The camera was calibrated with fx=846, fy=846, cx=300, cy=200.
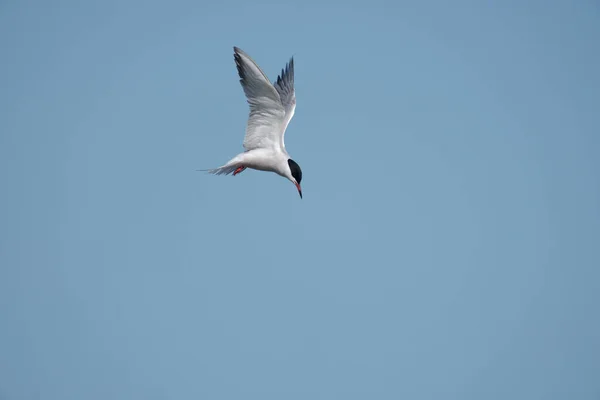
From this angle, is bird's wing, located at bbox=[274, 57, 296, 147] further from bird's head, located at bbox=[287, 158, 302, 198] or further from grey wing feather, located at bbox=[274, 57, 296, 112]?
bird's head, located at bbox=[287, 158, 302, 198]

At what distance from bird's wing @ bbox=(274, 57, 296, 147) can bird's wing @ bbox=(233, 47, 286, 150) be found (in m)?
0.43

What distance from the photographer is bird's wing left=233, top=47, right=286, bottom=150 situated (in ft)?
58.4

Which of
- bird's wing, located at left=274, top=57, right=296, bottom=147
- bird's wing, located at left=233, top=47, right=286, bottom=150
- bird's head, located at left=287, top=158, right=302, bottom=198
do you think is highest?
bird's wing, located at left=274, top=57, right=296, bottom=147

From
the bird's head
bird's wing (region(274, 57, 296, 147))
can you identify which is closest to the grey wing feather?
bird's wing (region(274, 57, 296, 147))

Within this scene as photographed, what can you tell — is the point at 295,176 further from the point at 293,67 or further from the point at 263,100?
A: the point at 293,67

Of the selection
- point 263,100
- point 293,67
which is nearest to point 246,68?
point 263,100

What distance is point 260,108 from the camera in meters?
19.2

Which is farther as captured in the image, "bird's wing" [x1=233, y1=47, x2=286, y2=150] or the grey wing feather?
the grey wing feather

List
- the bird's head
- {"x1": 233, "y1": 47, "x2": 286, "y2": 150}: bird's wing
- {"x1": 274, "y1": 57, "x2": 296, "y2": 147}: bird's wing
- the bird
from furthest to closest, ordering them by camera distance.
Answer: {"x1": 274, "y1": 57, "x2": 296, "y2": 147}: bird's wing, the bird's head, the bird, {"x1": 233, "y1": 47, "x2": 286, "y2": 150}: bird's wing

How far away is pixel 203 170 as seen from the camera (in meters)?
18.6

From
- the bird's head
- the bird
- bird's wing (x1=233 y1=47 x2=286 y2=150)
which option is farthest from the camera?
the bird's head

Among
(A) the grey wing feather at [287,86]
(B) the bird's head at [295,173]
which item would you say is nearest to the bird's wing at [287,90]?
(A) the grey wing feather at [287,86]

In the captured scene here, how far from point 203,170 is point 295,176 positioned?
2269 mm

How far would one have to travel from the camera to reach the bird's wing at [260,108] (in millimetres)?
17797
